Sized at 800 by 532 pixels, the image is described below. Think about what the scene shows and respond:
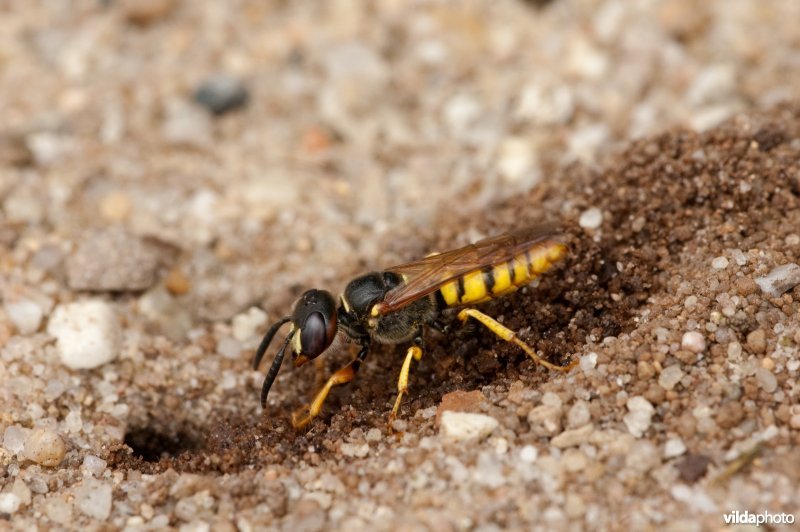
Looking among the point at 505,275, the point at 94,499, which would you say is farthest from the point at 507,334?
the point at 94,499

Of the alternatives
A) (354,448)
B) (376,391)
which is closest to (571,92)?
(376,391)

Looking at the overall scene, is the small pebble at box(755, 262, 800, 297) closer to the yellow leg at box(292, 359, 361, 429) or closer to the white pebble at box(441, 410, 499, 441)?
the white pebble at box(441, 410, 499, 441)

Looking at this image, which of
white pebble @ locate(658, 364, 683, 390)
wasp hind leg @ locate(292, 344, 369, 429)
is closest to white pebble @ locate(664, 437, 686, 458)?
white pebble @ locate(658, 364, 683, 390)

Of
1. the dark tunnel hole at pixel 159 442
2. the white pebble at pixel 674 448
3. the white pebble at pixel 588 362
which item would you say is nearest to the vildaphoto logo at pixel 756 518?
Result: the white pebble at pixel 674 448

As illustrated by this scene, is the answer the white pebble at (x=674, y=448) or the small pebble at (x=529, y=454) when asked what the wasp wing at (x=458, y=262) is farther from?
the white pebble at (x=674, y=448)

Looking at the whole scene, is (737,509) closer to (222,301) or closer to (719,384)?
(719,384)

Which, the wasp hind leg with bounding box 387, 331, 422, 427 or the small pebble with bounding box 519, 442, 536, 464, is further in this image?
the wasp hind leg with bounding box 387, 331, 422, 427
